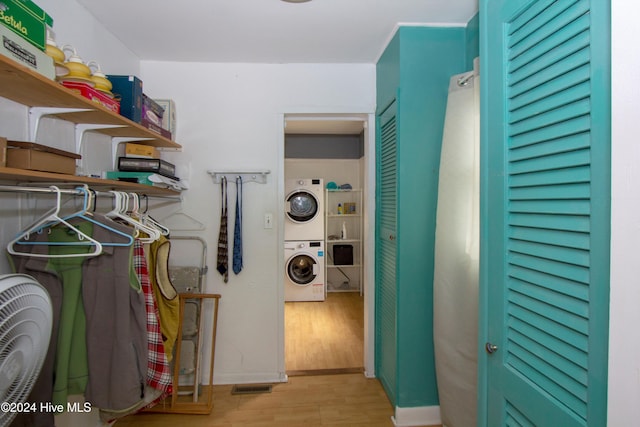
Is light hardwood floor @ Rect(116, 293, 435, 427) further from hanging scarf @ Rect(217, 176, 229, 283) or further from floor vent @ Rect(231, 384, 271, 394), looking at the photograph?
hanging scarf @ Rect(217, 176, 229, 283)

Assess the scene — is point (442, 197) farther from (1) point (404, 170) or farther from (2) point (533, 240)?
(2) point (533, 240)

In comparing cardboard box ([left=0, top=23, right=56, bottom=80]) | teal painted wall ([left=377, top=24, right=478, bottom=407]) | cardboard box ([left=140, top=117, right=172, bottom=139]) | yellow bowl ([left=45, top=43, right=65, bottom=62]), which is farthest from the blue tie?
cardboard box ([left=0, top=23, right=56, bottom=80])

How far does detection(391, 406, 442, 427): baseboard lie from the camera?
199cm

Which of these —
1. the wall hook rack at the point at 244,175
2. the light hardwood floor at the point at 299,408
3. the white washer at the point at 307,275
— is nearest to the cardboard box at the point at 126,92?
the wall hook rack at the point at 244,175

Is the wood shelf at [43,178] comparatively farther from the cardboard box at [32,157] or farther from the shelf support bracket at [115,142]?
the shelf support bracket at [115,142]

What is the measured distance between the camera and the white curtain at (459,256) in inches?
62.9

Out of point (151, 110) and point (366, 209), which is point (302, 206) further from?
point (151, 110)

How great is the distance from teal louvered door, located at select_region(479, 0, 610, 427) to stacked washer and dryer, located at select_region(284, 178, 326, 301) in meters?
3.53

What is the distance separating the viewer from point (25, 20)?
1.03m

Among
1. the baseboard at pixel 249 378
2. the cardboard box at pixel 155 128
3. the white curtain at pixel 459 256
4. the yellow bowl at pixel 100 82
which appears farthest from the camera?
the baseboard at pixel 249 378

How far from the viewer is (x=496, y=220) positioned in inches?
40.2

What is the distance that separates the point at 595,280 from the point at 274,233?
204 cm

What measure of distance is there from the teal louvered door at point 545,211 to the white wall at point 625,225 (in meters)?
0.02

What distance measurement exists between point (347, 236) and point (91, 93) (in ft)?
13.4
